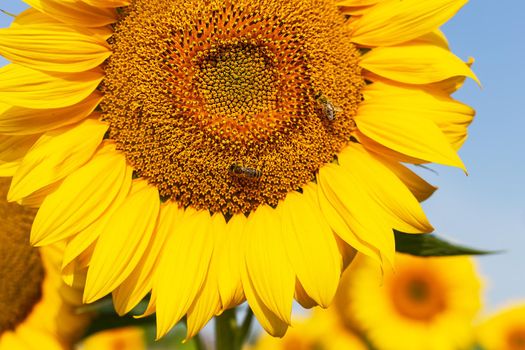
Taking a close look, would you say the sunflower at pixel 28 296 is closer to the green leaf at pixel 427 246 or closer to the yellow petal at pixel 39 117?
the yellow petal at pixel 39 117

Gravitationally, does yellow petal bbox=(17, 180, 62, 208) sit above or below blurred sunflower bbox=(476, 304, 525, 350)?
above

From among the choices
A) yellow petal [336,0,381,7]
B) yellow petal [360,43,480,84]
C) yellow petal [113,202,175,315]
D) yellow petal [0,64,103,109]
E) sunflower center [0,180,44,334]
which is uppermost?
yellow petal [336,0,381,7]

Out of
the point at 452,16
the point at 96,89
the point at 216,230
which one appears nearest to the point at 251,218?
the point at 216,230

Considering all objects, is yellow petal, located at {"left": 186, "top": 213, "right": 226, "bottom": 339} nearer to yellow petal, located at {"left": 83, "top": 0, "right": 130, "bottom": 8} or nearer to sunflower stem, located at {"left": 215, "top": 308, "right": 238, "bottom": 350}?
sunflower stem, located at {"left": 215, "top": 308, "right": 238, "bottom": 350}

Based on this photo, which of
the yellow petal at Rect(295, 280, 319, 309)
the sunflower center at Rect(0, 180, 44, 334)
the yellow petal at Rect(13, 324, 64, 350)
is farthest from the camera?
the yellow petal at Rect(13, 324, 64, 350)

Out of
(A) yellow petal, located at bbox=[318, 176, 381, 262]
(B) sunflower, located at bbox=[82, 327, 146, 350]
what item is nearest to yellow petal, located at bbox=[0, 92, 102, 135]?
(A) yellow petal, located at bbox=[318, 176, 381, 262]

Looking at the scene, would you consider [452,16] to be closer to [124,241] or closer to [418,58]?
[418,58]

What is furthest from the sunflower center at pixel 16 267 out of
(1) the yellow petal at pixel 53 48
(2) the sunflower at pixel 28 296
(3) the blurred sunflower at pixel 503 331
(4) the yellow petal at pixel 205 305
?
(3) the blurred sunflower at pixel 503 331
